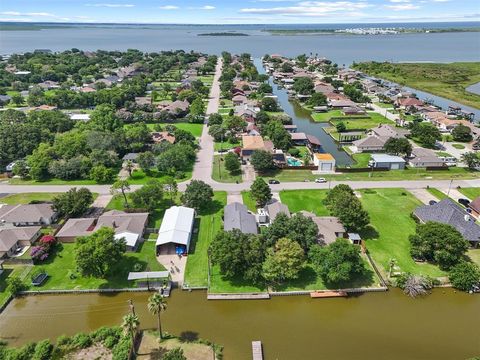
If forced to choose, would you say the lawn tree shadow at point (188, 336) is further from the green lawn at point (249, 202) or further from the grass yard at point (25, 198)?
the grass yard at point (25, 198)

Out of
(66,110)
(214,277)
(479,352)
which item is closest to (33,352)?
(214,277)

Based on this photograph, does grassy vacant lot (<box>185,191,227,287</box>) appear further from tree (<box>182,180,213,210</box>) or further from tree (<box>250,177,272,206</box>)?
tree (<box>250,177,272,206</box>)

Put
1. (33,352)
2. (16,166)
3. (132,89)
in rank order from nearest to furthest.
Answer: (33,352), (16,166), (132,89)

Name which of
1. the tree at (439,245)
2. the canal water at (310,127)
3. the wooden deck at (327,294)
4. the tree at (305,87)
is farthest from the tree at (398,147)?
the tree at (305,87)

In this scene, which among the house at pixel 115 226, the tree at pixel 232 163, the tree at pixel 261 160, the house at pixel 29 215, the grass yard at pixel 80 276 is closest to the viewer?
the grass yard at pixel 80 276

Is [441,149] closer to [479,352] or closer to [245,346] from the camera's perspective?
[479,352]

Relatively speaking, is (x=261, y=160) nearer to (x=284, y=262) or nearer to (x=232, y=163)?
(x=232, y=163)

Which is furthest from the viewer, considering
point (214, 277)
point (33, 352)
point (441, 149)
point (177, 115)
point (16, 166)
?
point (177, 115)
